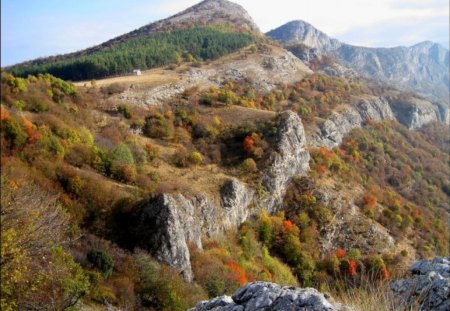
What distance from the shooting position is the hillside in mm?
14500

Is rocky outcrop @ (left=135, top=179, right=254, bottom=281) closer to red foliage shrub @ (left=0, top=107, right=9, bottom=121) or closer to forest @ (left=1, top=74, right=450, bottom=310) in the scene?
forest @ (left=1, top=74, right=450, bottom=310)

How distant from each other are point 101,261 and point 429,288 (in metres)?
15.2

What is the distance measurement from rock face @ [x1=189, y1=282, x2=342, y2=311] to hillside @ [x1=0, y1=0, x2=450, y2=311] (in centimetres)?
7

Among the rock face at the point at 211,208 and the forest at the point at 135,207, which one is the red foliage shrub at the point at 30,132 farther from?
the rock face at the point at 211,208

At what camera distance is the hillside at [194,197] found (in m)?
14.5

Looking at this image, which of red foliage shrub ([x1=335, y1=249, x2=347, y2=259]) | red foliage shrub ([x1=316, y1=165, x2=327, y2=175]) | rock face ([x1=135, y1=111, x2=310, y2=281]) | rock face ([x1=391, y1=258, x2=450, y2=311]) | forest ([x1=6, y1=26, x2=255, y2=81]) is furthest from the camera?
forest ([x1=6, y1=26, x2=255, y2=81])

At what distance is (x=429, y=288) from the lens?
30.0 feet

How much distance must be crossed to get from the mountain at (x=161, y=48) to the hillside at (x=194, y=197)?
1.21 meters

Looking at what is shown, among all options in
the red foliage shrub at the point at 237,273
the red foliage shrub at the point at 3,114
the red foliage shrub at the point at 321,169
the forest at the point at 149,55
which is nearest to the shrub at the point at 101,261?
the red foliage shrub at the point at 237,273

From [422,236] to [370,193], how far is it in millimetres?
8643

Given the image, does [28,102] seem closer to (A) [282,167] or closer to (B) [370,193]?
(A) [282,167]

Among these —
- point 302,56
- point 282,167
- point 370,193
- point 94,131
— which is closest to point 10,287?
point 94,131

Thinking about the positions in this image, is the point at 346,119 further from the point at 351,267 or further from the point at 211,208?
the point at 211,208

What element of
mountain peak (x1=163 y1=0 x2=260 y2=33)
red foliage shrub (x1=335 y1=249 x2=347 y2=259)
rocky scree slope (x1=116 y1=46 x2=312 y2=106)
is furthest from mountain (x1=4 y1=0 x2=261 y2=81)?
red foliage shrub (x1=335 y1=249 x2=347 y2=259)
